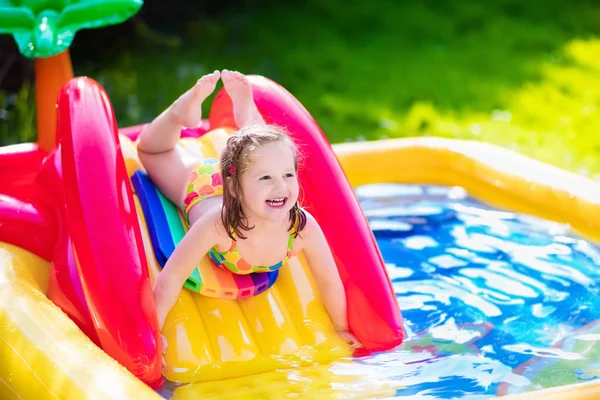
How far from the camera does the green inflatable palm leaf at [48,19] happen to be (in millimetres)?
2947

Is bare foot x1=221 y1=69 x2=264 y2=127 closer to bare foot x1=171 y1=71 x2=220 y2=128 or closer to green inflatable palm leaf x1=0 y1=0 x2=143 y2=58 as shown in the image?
bare foot x1=171 y1=71 x2=220 y2=128

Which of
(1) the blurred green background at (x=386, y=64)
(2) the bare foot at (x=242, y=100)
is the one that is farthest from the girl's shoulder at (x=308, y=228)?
(1) the blurred green background at (x=386, y=64)

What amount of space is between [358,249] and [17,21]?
1317mm

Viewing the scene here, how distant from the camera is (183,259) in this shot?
93.1 inches

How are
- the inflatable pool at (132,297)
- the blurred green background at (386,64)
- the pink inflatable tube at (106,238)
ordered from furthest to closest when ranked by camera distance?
the blurred green background at (386,64) → the pink inflatable tube at (106,238) → the inflatable pool at (132,297)

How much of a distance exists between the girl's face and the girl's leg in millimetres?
423

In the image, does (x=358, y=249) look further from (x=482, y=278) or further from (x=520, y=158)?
(x=520, y=158)

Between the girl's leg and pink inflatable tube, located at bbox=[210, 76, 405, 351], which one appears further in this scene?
the girl's leg

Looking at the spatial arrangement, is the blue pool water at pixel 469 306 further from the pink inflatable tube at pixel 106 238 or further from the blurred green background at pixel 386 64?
the blurred green background at pixel 386 64

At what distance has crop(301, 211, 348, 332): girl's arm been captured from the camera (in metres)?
2.51

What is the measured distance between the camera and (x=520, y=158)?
12.2 feet

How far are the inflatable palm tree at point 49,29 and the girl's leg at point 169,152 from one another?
45cm

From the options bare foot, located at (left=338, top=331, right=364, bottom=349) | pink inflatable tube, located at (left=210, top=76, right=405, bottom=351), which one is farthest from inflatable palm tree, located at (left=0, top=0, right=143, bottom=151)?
bare foot, located at (left=338, top=331, right=364, bottom=349)

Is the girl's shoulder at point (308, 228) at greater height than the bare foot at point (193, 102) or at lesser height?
lesser
